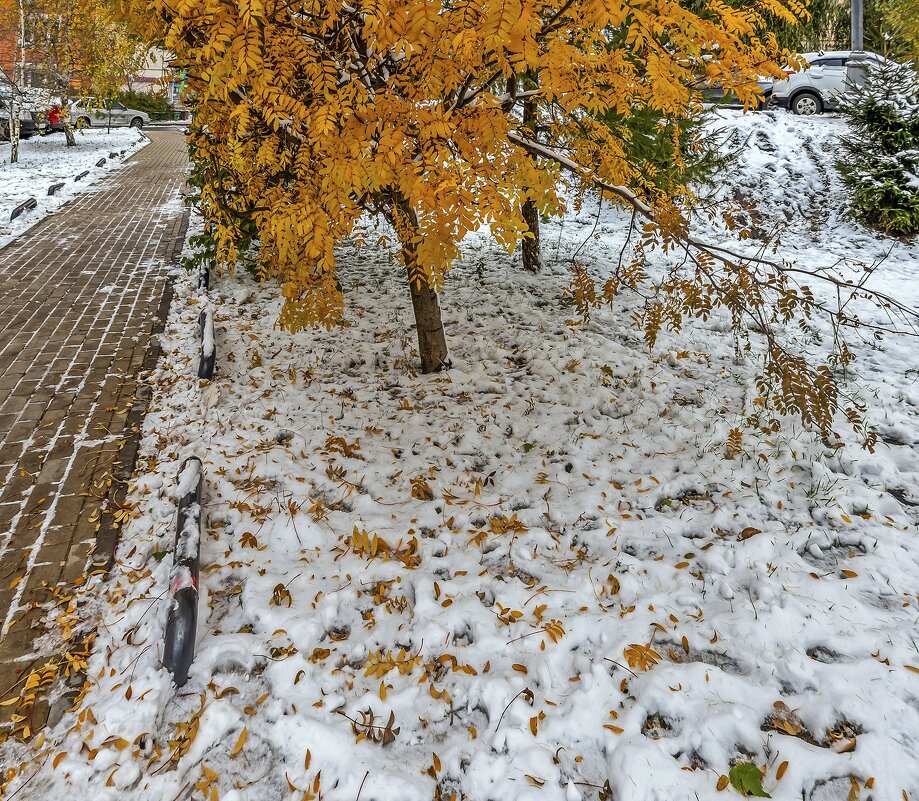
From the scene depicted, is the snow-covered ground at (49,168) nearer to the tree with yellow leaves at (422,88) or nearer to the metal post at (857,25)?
the tree with yellow leaves at (422,88)

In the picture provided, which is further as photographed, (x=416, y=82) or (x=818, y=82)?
(x=818, y=82)

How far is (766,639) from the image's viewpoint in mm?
2811

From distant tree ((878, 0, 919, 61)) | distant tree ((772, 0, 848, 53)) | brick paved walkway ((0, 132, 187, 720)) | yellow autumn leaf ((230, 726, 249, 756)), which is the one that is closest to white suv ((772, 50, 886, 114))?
distant tree ((878, 0, 919, 61))

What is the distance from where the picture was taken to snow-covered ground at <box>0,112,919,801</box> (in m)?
2.38

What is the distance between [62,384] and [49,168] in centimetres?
1651

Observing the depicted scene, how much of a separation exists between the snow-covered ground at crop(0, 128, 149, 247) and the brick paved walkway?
83 cm

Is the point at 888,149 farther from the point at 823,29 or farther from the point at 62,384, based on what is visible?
the point at 823,29

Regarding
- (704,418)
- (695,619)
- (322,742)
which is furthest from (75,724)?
(704,418)

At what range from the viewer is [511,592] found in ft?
10.7

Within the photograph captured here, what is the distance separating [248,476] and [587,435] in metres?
2.76

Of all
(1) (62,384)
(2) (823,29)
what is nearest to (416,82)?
(1) (62,384)

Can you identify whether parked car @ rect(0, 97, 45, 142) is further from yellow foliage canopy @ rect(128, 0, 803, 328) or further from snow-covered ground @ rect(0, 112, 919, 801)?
yellow foliage canopy @ rect(128, 0, 803, 328)

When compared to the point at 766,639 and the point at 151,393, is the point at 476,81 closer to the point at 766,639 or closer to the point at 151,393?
the point at 766,639

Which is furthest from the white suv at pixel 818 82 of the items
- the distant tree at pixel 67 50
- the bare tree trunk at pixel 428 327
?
the distant tree at pixel 67 50
